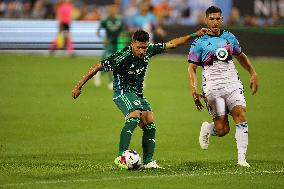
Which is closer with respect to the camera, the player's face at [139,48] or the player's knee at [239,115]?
the player's face at [139,48]

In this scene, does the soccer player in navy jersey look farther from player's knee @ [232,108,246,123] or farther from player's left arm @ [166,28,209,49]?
player's left arm @ [166,28,209,49]

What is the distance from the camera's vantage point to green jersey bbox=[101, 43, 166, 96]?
518 inches

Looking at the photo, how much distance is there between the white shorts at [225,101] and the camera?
13.7 m

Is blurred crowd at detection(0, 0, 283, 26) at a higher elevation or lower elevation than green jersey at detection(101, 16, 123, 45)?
higher

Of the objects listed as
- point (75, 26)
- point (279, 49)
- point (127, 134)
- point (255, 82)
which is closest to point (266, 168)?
point (255, 82)

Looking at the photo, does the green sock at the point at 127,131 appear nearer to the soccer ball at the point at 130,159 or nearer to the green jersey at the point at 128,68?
the soccer ball at the point at 130,159


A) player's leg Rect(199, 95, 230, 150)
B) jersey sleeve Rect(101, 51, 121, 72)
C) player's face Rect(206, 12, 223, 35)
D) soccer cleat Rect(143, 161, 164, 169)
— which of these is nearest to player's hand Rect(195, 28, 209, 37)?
player's face Rect(206, 12, 223, 35)

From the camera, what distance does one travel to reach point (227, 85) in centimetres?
1377

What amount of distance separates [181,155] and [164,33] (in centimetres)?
2244

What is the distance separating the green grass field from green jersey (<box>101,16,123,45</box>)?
158cm

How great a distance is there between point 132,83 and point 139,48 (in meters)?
0.63

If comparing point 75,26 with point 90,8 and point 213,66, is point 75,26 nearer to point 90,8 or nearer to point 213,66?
point 90,8

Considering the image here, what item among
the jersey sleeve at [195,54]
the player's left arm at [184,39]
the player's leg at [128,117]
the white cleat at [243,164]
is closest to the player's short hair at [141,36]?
the player's left arm at [184,39]

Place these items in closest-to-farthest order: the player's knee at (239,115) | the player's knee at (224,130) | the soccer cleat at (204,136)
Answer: the player's knee at (239,115) < the player's knee at (224,130) < the soccer cleat at (204,136)
